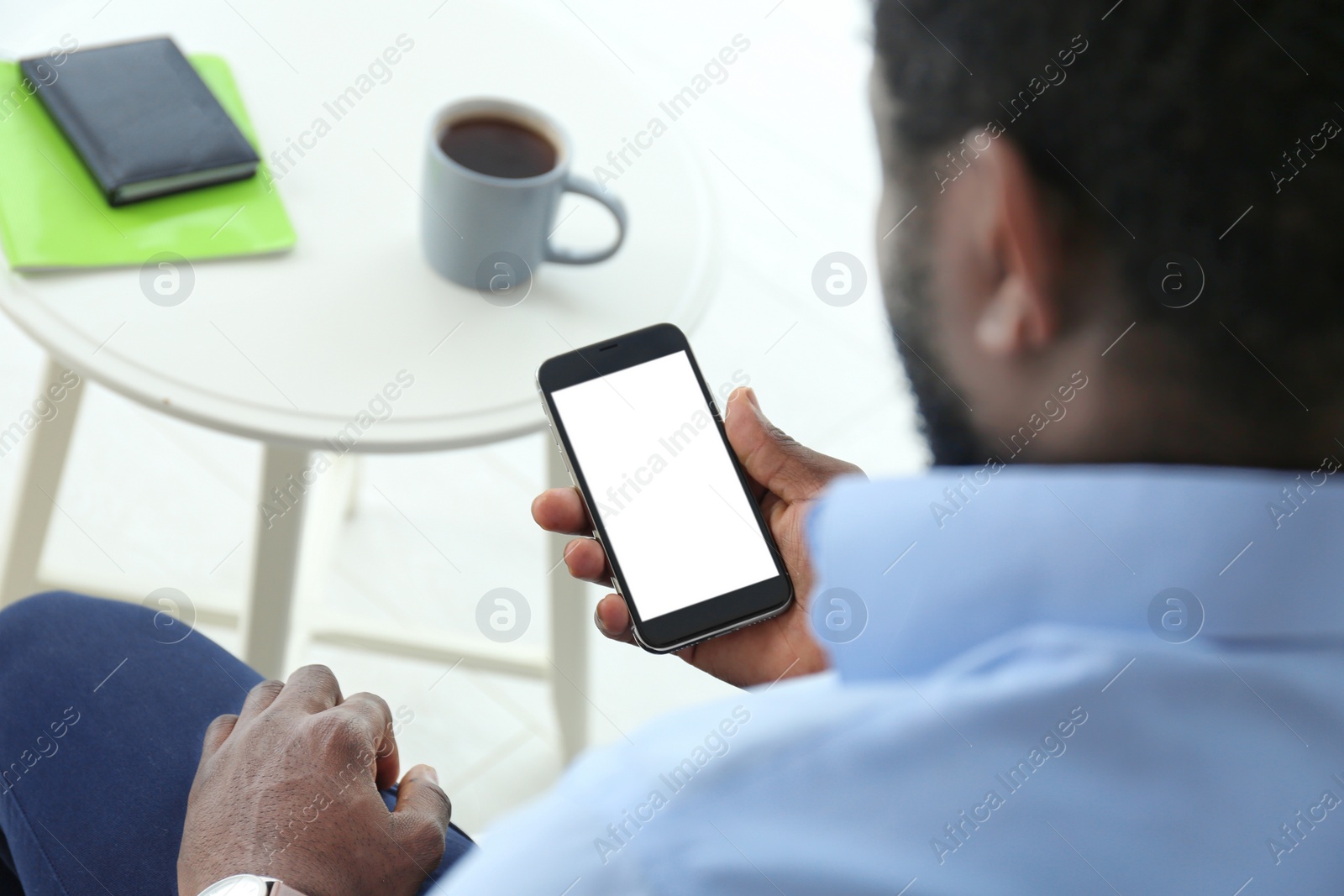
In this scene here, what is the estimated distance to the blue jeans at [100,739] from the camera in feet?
2.23

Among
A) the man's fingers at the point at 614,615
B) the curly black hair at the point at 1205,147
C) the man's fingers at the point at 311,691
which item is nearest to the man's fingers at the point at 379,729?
the man's fingers at the point at 311,691

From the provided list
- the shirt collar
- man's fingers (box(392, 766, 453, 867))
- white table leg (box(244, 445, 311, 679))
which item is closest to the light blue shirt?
the shirt collar

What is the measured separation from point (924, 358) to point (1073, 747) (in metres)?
0.17

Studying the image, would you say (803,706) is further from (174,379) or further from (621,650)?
(621,650)

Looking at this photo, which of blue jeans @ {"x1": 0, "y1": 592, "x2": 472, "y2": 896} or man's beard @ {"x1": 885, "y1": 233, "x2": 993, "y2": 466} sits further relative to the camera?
blue jeans @ {"x1": 0, "y1": 592, "x2": 472, "y2": 896}

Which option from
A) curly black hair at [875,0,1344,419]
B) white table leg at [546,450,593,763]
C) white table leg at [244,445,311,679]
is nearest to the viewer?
curly black hair at [875,0,1344,419]

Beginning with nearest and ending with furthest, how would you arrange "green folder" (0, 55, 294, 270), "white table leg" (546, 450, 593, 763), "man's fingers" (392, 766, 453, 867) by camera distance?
1. "man's fingers" (392, 766, 453, 867)
2. "green folder" (0, 55, 294, 270)
3. "white table leg" (546, 450, 593, 763)

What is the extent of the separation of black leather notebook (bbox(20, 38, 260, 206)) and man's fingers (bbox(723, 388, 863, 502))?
0.40m

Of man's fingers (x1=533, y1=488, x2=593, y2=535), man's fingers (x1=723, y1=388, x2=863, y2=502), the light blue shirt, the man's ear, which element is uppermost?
the man's ear

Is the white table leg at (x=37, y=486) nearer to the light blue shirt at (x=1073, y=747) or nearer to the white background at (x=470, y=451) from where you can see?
the white background at (x=470, y=451)

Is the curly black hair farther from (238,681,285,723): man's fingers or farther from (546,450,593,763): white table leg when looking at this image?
(546,450,593,763): white table leg

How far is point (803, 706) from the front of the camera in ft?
1.33

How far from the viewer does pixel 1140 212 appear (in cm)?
37

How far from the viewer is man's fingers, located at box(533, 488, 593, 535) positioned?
0.75 m
